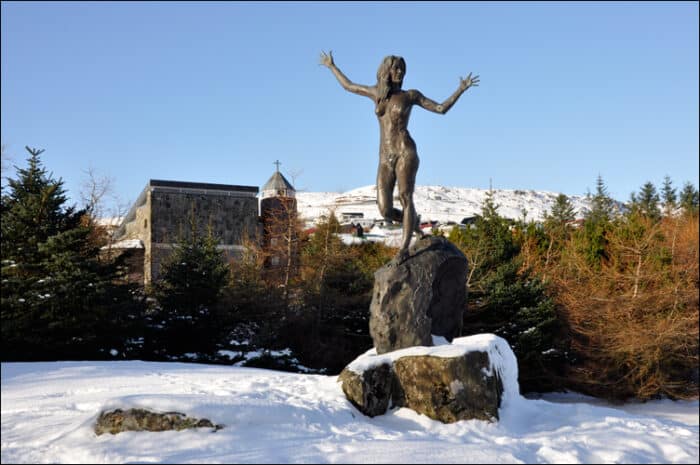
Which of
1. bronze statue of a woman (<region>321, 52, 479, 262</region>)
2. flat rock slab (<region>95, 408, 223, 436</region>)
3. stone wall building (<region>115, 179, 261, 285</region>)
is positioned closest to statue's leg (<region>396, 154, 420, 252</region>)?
bronze statue of a woman (<region>321, 52, 479, 262</region>)

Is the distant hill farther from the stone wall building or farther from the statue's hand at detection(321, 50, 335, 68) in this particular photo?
the statue's hand at detection(321, 50, 335, 68)

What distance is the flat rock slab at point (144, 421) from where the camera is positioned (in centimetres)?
619

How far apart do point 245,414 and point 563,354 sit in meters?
16.3

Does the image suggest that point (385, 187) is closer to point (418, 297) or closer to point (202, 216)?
point (418, 297)

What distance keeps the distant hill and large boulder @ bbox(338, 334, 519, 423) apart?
216 feet

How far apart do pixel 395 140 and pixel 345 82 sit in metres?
1.31

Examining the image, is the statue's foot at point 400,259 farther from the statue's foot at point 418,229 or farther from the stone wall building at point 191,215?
the stone wall building at point 191,215

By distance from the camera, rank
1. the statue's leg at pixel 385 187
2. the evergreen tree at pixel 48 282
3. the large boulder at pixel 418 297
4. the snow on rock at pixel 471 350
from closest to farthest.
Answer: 1. the snow on rock at pixel 471 350
2. the large boulder at pixel 418 297
3. the statue's leg at pixel 385 187
4. the evergreen tree at pixel 48 282

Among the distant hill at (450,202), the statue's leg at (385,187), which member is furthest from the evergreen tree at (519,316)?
the distant hill at (450,202)

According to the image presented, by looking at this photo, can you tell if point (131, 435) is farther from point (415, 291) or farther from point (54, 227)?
point (54, 227)

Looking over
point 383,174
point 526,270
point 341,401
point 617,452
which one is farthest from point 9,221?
point 526,270

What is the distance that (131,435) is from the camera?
602cm

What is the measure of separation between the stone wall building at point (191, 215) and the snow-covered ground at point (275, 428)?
71.1 feet

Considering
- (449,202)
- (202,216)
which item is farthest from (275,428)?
(449,202)
